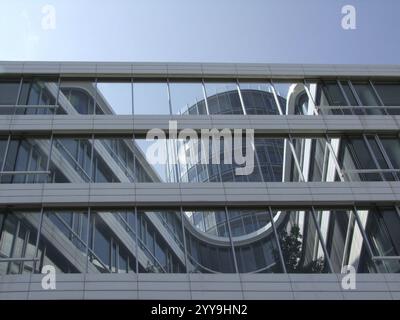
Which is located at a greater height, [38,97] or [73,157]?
[38,97]

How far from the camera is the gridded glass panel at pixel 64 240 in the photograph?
13.5m

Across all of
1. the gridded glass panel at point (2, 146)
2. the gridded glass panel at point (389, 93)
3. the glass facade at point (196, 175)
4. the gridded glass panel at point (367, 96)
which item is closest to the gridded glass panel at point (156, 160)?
the glass facade at point (196, 175)

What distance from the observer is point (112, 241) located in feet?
47.0

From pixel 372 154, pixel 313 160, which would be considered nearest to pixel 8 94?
pixel 313 160

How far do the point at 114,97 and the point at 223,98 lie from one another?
13.2 ft

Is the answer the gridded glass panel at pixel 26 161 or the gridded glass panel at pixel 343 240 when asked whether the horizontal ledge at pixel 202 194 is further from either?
the gridded glass panel at pixel 26 161

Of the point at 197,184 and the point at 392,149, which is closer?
the point at 197,184

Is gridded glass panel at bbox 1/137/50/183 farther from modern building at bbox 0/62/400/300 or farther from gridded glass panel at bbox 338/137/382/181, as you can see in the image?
gridded glass panel at bbox 338/137/382/181

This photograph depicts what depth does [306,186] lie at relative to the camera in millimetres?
15922

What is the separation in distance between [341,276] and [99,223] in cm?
685

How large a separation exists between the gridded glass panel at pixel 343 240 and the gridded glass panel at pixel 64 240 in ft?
22.2

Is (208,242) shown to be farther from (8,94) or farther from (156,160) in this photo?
(8,94)
